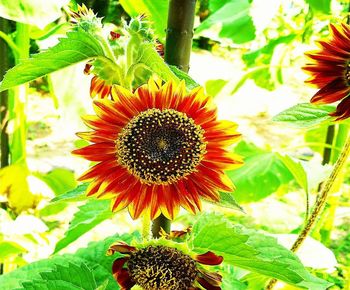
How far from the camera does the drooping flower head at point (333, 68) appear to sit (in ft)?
1.38

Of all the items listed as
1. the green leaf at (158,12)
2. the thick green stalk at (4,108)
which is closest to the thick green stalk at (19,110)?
the thick green stalk at (4,108)

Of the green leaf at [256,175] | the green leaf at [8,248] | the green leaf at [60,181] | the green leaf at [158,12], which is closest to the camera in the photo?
the green leaf at [158,12]

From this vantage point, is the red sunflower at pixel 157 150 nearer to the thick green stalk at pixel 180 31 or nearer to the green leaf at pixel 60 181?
the thick green stalk at pixel 180 31

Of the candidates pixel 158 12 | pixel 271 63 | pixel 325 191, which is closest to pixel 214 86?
pixel 271 63

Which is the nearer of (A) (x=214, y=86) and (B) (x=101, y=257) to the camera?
(B) (x=101, y=257)

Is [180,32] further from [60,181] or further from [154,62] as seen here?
[60,181]

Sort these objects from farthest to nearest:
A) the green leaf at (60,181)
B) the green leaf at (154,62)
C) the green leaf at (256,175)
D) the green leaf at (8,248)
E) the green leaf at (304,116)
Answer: the green leaf at (60,181) < the green leaf at (256,175) < the green leaf at (8,248) < the green leaf at (304,116) < the green leaf at (154,62)

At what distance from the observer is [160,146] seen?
357 millimetres

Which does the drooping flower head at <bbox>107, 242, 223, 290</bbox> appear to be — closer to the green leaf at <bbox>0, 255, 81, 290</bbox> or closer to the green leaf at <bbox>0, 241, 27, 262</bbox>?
the green leaf at <bbox>0, 255, 81, 290</bbox>

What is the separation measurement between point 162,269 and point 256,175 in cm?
59

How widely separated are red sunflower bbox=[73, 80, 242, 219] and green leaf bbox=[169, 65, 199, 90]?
0.01 m

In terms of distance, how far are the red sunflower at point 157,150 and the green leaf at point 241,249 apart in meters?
0.02

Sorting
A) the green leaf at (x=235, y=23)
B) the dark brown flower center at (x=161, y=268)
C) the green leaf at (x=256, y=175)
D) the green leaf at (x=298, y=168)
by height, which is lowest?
the green leaf at (x=256, y=175)

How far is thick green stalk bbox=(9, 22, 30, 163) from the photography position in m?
0.95
